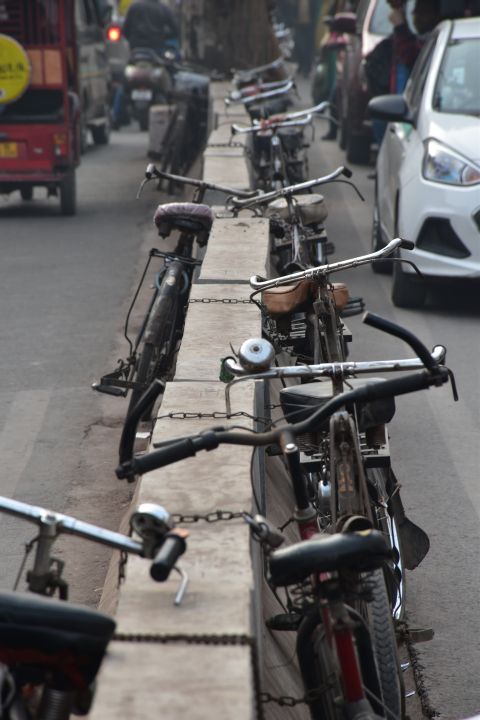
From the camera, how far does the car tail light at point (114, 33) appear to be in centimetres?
2798

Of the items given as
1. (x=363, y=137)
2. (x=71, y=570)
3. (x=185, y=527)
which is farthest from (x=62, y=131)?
(x=185, y=527)

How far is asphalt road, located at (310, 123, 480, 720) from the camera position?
4652 millimetres

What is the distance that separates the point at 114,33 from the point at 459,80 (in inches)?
742

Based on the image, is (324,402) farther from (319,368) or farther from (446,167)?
(446,167)

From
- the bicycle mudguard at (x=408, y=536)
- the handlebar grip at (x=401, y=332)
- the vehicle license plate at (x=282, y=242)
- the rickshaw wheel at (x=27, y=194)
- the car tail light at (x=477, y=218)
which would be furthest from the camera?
the rickshaw wheel at (x=27, y=194)

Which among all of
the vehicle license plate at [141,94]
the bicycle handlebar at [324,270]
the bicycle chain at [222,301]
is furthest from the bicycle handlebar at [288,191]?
the vehicle license plate at [141,94]

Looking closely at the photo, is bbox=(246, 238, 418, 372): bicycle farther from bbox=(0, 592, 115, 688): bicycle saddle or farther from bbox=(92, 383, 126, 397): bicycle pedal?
bbox=(0, 592, 115, 688): bicycle saddle

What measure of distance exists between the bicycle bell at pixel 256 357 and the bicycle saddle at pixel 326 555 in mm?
734

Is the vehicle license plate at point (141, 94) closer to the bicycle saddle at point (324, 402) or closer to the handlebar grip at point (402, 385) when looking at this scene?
the bicycle saddle at point (324, 402)

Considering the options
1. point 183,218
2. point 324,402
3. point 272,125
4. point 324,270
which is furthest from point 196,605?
point 272,125

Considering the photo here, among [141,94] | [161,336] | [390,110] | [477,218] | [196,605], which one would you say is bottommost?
[141,94]

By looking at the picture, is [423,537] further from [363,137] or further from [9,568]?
[363,137]

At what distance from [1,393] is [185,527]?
4.49 m

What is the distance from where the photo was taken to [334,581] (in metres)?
3.12
